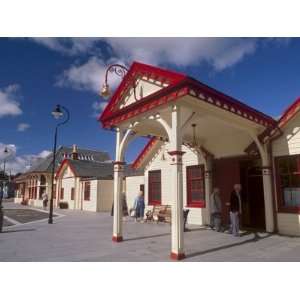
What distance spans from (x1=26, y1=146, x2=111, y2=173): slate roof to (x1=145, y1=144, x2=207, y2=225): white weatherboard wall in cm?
1822

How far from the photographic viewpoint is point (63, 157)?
34375mm

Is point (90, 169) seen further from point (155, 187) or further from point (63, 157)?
point (155, 187)

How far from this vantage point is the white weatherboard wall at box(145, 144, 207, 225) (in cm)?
1190

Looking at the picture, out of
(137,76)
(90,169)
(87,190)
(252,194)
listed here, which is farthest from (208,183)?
(90,169)

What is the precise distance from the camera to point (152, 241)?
8.05 meters

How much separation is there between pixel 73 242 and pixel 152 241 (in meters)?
2.32

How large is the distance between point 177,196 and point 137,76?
414 centimetres

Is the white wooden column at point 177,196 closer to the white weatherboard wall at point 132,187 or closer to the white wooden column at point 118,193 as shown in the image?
the white wooden column at point 118,193

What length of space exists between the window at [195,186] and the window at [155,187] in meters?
2.08

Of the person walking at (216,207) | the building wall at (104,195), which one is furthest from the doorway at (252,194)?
the building wall at (104,195)

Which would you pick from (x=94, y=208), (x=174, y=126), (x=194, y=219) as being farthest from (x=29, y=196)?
(x=174, y=126)

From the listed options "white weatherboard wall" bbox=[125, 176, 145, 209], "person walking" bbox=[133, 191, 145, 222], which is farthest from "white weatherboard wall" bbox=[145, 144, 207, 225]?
"white weatherboard wall" bbox=[125, 176, 145, 209]

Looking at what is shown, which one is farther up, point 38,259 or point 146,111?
point 146,111

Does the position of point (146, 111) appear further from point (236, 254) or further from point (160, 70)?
point (236, 254)
